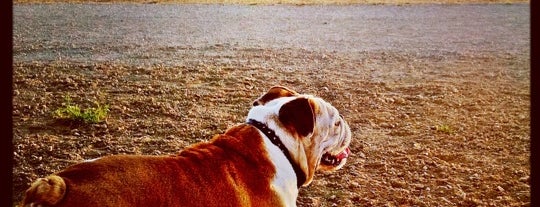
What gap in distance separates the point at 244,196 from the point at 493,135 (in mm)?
4894

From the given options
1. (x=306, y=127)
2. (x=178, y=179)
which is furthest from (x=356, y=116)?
(x=178, y=179)

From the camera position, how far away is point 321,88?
941 cm

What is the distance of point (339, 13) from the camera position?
19188mm

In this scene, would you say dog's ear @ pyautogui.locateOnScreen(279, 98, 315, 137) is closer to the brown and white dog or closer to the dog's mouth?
the brown and white dog

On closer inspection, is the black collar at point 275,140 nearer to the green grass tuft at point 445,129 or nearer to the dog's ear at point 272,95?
the dog's ear at point 272,95

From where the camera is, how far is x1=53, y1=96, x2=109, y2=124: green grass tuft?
7.37 meters

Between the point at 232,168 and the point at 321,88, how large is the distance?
594cm

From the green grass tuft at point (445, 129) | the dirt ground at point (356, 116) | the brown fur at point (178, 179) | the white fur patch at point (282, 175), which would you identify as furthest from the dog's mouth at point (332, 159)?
the green grass tuft at point (445, 129)

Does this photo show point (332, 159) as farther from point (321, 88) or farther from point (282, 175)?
point (321, 88)

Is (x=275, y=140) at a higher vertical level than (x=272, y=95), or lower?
lower

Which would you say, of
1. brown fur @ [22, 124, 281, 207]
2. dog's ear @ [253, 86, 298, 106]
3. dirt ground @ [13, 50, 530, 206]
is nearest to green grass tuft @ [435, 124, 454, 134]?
dirt ground @ [13, 50, 530, 206]
